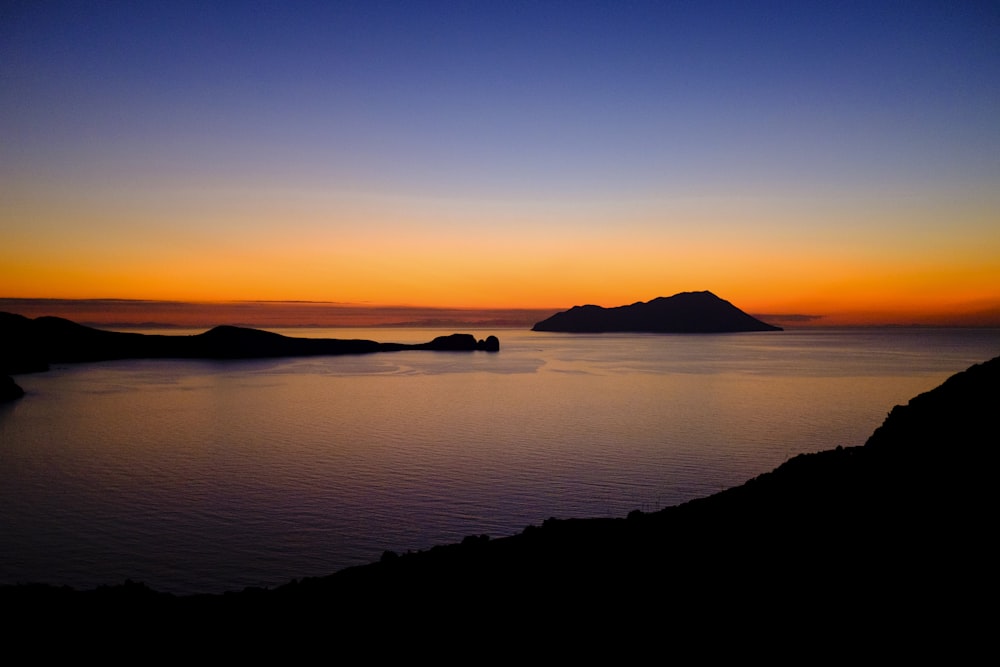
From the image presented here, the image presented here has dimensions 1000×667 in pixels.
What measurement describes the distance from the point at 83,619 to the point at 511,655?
21.9ft

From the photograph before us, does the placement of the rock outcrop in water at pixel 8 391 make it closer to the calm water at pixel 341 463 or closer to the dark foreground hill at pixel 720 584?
the calm water at pixel 341 463

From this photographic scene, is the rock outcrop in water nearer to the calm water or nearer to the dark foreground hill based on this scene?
the calm water

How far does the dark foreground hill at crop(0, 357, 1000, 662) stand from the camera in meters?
7.55

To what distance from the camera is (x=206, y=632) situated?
9.10m

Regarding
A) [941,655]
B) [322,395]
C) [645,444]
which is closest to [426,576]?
[941,655]

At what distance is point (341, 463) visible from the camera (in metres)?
29.6

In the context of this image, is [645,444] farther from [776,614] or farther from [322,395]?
[322,395]

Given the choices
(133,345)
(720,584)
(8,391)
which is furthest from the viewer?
(133,345)

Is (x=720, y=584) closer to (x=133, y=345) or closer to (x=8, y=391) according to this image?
(x=8, y=391)

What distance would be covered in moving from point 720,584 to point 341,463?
23487mm

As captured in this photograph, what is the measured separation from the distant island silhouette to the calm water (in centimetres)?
5460

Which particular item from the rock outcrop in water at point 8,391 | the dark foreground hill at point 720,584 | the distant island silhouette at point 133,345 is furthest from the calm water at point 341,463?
the distant island silhouette at point 133,345

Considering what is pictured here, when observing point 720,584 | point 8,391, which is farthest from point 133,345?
point 720,584

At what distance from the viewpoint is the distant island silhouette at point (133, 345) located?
104438 millimetres
